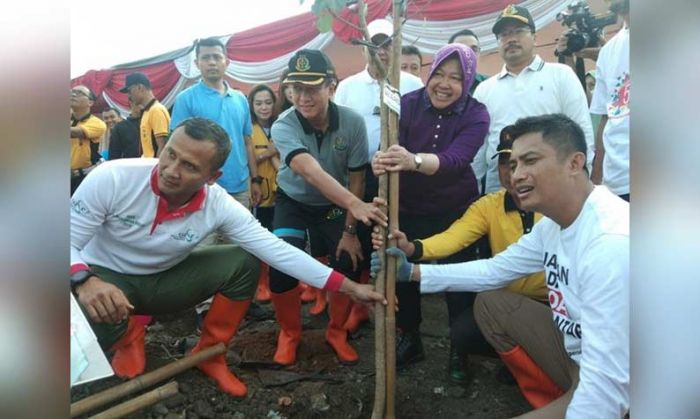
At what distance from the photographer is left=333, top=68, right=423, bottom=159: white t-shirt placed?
248cm

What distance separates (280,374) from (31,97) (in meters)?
1.77

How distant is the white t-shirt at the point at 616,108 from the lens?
66.4 inches

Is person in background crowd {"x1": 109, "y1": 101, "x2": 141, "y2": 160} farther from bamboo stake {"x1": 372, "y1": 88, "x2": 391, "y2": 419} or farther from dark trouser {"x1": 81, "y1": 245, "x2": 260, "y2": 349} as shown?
bamboo stake {"x1": 372, "y1": 88, "x2": 391, "y2": 419}

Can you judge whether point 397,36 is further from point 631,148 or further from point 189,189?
point 631,148

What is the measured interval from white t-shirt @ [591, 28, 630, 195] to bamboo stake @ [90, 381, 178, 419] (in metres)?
1.65

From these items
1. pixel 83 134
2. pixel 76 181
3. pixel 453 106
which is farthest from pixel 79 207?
pixel 453 106

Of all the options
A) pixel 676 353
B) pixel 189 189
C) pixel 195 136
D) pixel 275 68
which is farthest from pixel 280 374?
pixel 676 353

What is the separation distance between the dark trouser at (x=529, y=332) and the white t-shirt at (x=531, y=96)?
0.53 metres

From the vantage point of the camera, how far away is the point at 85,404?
1.66m

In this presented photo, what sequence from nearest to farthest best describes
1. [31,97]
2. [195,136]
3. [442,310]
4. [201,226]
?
[31,97]
[195,136]
[201,226]
[442,310]

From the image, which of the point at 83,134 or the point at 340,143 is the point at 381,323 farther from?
the point at 83,134

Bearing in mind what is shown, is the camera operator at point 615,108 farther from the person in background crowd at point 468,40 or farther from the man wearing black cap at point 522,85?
the person in background crowd at point 468,40

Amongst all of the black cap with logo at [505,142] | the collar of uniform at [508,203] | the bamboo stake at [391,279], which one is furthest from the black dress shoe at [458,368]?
the black cap with logo at [505,142]

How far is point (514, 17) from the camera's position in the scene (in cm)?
219
